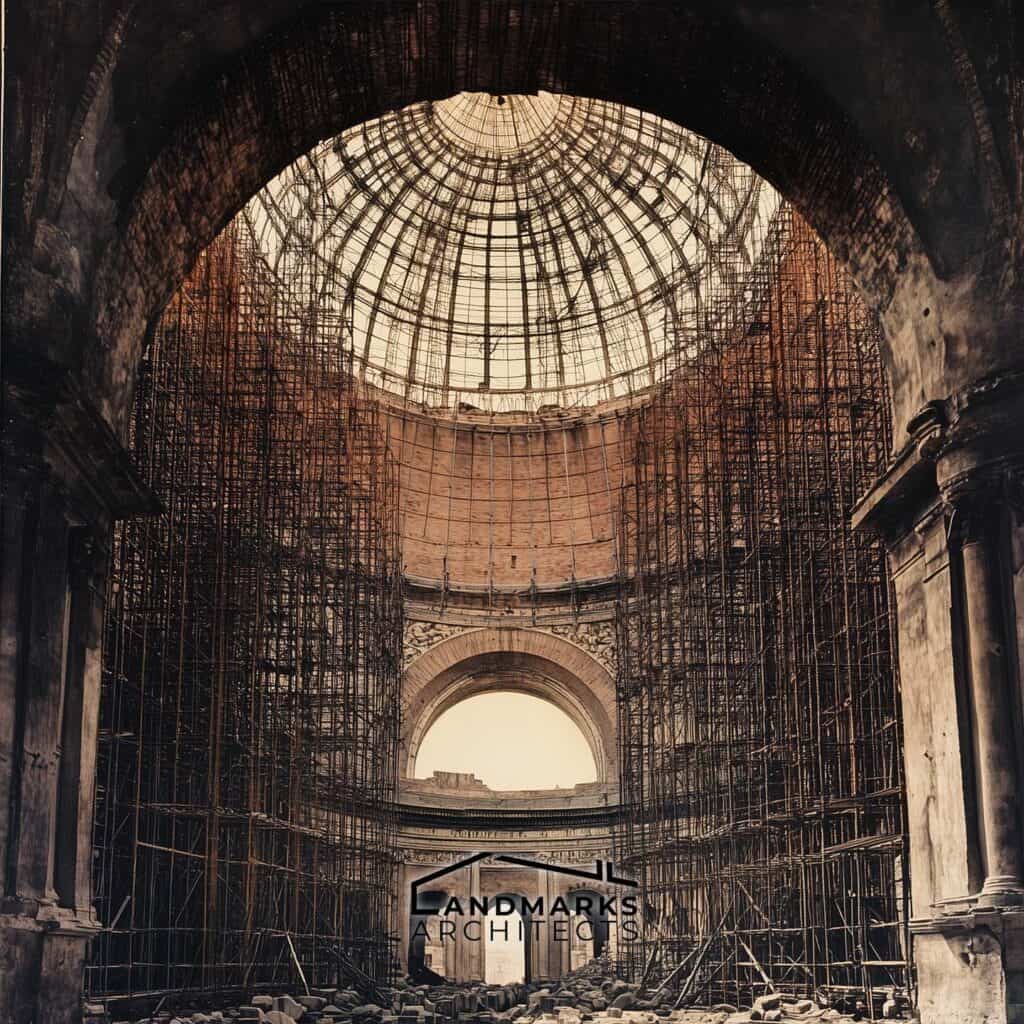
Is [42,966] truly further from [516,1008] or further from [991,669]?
[516,1008]

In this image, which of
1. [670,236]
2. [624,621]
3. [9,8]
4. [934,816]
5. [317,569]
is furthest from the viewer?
[670,236]

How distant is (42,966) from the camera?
14.2m

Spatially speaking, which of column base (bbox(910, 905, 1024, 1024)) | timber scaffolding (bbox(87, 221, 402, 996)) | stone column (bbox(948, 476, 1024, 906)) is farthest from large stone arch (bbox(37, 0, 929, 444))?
timber scaffolding (bbox(87, 221, 402, 996))

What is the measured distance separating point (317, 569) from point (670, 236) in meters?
17.5

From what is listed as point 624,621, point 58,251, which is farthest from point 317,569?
point 58,251

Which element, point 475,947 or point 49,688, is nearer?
point 49,688

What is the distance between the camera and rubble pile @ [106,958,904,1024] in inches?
918

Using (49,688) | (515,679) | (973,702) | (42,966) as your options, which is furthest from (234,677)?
(515,679)

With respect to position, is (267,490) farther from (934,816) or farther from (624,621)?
(934,816)

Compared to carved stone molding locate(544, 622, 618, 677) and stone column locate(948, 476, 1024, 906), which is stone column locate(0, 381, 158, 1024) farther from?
carved stone molding locate(544, 622, 618, 677)

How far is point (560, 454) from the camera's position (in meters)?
47.1

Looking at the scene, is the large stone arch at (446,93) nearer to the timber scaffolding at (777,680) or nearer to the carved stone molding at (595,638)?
the timber scaffolding at (777,680)

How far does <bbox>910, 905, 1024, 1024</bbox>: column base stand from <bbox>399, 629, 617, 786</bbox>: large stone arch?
1134 inches

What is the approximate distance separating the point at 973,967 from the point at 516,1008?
20504 mm
